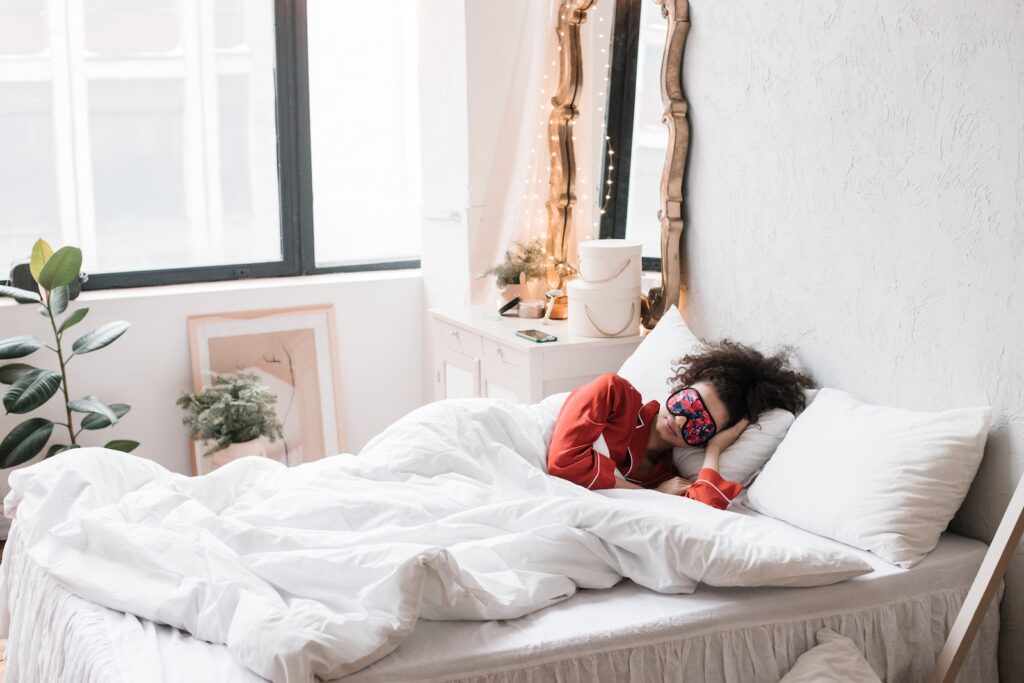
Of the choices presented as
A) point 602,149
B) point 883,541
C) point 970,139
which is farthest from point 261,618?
point 602,149

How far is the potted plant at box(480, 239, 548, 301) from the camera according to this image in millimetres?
3906

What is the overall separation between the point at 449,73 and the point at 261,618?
2873mm

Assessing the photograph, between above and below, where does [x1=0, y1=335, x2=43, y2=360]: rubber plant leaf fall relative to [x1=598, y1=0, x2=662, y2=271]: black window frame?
below

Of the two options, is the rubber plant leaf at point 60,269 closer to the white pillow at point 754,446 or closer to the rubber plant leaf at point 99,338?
the rubber plant leaf at point 99,338

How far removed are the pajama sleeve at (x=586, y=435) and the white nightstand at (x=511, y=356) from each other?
1.86 feet

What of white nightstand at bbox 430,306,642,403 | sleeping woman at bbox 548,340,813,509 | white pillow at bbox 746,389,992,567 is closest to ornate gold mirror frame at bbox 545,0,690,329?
white nightstand at bbox 430,306,642,403

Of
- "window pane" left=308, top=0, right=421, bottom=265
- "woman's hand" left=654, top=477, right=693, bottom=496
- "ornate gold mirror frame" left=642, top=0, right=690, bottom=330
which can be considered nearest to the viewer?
"woman's hand" left=654, top=477, right=693, bottom=496

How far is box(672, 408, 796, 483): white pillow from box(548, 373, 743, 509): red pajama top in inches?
3.1

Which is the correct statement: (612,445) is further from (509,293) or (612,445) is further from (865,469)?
(509,293)

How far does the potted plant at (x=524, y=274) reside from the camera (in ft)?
12.8

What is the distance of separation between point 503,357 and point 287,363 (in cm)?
117

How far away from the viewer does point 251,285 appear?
4.29m

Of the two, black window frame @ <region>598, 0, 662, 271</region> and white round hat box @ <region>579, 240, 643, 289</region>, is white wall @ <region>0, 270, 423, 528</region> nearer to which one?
black window frame @ <region>598, 0, 662, 271</region>

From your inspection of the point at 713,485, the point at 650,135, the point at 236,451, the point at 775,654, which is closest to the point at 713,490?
the point at 713,485
